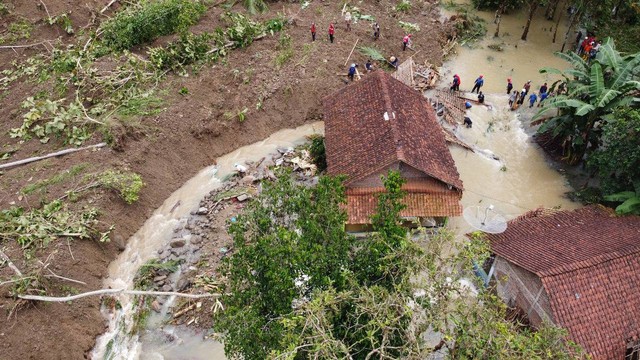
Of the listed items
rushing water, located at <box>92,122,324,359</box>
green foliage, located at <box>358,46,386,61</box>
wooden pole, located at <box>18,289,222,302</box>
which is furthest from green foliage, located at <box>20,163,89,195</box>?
green foliage, located at <box>358,46,386,61</box>

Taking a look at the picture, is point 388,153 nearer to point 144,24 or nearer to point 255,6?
point 144,24

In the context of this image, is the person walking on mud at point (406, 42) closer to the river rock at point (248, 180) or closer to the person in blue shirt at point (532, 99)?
the person in blue shirt at point (532, 99)

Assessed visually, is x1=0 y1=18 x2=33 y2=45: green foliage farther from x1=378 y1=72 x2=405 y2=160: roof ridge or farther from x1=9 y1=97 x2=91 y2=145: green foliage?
x1=378 y1=72 x2=405 y2=160: roof ridge

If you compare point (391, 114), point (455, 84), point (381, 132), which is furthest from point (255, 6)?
point (381, 132)

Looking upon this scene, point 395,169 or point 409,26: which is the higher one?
point 409,26

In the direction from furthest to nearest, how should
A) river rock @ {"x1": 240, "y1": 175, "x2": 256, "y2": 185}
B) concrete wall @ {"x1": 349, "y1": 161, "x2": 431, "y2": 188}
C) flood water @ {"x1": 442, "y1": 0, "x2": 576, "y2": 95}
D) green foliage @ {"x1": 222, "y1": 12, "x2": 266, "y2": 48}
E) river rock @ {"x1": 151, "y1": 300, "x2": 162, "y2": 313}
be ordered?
flood water @ {"x1": 442, "y1": 0, "x2": 576, "y2": 95} < green foliage @ {"x1": 222, "y1": 12, "x2": 266, "y2": 48} < river rock @ {"x1": 240, "y1": 175, "x2": 256, "y2": 185} < concrete wall @ {"x1": 349, "y1": 161, "x2": 431, "y2": 188} < river rock @ {"x1": 151, "y1": 300, "x2": 162, "y2": 313}

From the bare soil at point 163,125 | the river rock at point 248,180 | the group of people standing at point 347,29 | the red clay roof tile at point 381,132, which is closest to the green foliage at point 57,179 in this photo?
the bare soil at point 163,125
